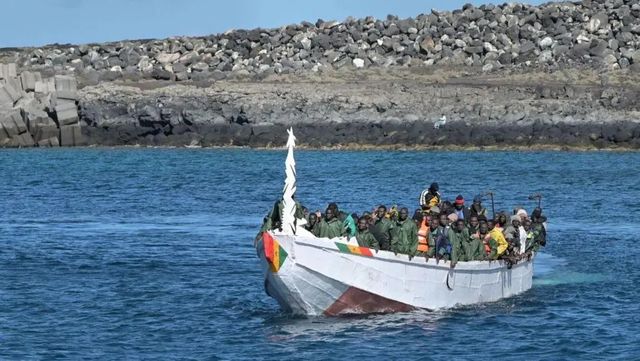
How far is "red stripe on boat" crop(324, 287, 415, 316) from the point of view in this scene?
30500 millimetres

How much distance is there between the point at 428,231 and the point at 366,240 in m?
1.68

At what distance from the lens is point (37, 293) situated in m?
36.4

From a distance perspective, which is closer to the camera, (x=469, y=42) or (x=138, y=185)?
(x=138, y=185)

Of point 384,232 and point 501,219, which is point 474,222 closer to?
point 501,219

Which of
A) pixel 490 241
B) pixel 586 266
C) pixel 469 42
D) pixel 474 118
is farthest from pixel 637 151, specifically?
pixel 490 241

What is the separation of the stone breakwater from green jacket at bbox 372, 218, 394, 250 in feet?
188

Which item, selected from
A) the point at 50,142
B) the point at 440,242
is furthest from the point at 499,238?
the point at 50,142

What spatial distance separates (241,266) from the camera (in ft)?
137

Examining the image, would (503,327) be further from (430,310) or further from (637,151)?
(637,151)

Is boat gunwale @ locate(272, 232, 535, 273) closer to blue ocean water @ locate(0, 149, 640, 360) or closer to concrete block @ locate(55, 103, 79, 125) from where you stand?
blue ocean water @ locate(0, 149, 640, 360)

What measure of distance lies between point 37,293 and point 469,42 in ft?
250

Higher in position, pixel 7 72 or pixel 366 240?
pixel 7 72

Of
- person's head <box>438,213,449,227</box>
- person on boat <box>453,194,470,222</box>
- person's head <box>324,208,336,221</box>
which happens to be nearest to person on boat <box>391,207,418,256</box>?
person's head <box>438,213,449,227</box>

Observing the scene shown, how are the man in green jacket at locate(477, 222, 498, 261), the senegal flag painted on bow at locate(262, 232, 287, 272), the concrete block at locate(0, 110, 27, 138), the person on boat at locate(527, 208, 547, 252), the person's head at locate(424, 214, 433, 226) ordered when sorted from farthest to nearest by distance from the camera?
the concrete block at locate(0, 110, 27, 138) < the person on boat at locate(527, 208, 547, 252) < the man in green jacket at locate(477, 222, 498, 261) < the person's head at locate(424, 214, 433, 226) < the senegal flag painted on bow at locate(262, 232, 287, 272)
